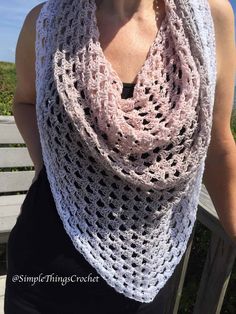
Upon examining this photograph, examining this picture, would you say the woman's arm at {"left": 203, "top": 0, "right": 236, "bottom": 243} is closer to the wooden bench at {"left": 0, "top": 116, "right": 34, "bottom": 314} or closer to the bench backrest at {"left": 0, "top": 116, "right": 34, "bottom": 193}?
the wooden bench at {"left": 0, "top": 116, "right": 34, "bottom": 314}

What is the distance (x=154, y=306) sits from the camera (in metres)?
1.15

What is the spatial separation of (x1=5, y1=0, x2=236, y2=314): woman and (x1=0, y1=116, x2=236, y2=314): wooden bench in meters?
0.47

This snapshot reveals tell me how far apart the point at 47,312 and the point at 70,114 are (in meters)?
0.50

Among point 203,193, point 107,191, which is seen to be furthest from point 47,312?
point 203,193

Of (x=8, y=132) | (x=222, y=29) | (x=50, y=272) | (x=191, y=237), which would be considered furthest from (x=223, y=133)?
(x=8, y=132)

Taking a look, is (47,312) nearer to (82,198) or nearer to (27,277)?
(27,277)

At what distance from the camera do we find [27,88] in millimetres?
1333

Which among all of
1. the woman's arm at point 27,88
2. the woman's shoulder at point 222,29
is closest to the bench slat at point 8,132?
the woman's arm at point 27,88

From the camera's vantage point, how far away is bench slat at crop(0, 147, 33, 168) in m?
2.72

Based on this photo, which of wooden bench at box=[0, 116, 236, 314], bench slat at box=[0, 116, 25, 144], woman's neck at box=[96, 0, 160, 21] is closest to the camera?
woman's neck at box=[96, 0, 160, 21]

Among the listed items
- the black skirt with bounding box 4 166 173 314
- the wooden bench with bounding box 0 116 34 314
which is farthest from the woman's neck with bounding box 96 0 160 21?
the wooden bench with bounding box 0 116 34 314

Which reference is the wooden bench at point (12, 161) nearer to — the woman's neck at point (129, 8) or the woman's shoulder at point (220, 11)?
the woman's neck at point (129, 8)

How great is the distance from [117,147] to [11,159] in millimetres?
1870

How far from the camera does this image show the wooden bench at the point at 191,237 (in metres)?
1.58
